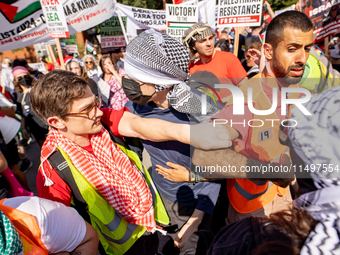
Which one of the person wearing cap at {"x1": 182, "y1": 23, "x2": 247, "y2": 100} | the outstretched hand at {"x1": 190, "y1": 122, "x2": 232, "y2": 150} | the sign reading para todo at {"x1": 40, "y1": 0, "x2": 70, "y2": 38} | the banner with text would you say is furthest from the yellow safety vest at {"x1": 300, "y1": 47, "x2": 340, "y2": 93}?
the banner with text

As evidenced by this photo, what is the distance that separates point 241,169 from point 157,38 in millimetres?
1050

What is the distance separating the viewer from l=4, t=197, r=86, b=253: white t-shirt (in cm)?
90

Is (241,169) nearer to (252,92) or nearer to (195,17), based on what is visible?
(252,92)

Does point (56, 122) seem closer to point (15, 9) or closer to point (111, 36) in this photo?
point (15, 9)

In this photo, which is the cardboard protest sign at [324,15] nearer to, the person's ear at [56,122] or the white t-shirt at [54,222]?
the person's ear at [56,122]

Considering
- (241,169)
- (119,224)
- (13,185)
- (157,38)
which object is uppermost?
(157,38)

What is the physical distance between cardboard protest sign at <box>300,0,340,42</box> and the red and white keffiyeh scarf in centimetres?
415

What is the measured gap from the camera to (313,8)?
3.80m

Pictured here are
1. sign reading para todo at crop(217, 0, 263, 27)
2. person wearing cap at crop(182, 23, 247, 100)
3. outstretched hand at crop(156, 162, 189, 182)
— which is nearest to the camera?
outstretched hand at crop(156, 162, 189, 182)

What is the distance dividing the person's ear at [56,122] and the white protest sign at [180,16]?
146 inches

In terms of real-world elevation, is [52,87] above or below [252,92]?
above

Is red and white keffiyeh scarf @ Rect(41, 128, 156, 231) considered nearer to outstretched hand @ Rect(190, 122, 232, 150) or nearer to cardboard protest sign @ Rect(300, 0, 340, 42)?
outstretched hand @ Rect(190, 122, 232, 150)

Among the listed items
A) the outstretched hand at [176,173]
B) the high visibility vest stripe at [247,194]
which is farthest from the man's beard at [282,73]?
the outstretched hand at [176,173]

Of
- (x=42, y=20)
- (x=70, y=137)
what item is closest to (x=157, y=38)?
(x=70, y=137)
